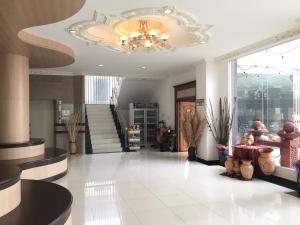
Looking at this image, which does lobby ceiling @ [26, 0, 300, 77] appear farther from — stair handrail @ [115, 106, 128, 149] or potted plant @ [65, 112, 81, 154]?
stair handrail @ [115, 106, 128, 149]

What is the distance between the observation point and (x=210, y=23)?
186 inches

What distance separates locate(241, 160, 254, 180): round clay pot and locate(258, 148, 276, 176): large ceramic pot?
23 centimetres

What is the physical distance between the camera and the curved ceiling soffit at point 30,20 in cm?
320

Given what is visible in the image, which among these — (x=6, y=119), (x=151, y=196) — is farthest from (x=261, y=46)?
(x=6, y=119)

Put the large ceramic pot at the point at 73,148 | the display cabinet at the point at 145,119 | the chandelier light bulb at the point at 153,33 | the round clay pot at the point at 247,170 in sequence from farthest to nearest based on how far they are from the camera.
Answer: the display cabinet at the point at 145,119
the large ceramic pot at the point at 73,148
the round clay pot at the point at 247,170
the chandelier light bulb at the point at 153,33

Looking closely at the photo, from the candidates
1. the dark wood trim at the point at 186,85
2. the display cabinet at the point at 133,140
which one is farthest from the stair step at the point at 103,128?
the dark wood trim at the point at 186,85

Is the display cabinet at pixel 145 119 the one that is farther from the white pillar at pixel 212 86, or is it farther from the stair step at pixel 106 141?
the white pillar at pixel 212 86

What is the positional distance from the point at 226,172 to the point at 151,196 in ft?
7.97

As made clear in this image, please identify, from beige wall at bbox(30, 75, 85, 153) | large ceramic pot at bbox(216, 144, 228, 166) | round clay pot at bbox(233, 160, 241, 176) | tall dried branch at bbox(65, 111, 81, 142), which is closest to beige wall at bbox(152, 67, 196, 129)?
large ceramic pot at bbox(216, 144, 228, 166)

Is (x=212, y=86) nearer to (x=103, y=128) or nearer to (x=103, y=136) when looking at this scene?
(x=103, y=136)

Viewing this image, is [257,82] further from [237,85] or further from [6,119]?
[6,119]

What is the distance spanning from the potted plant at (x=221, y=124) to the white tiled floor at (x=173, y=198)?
0.52 m

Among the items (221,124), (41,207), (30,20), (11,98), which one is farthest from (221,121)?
(41,207)

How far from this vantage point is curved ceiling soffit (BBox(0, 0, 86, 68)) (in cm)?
320
